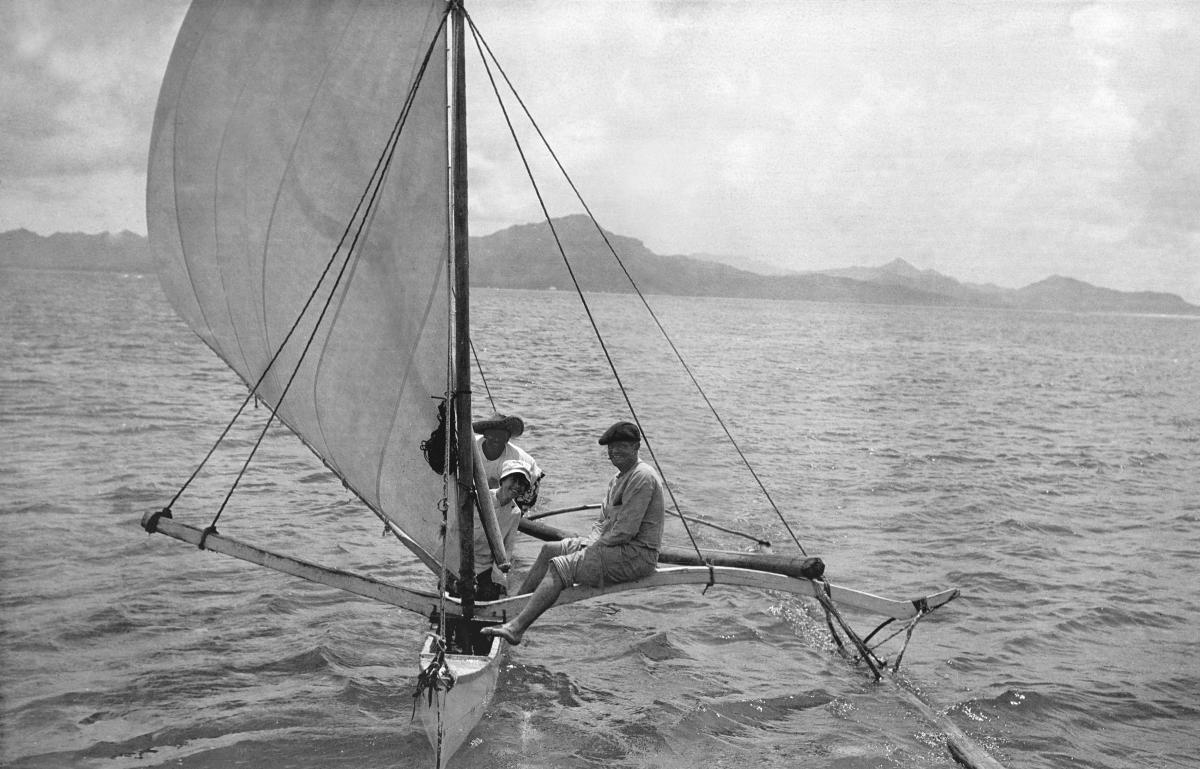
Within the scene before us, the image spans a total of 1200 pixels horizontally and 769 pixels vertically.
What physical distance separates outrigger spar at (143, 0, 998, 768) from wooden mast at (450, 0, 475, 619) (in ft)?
0.05

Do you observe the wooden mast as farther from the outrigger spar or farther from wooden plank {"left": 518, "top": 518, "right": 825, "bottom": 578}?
wooden plank {"left": 518, "top": 518, "right": 825, "bottom": 578}

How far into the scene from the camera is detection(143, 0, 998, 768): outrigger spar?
6.62 m

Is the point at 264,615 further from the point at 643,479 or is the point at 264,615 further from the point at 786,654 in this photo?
the point at 786,654

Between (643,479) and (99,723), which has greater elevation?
(643,479)

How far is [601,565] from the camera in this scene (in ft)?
23.6

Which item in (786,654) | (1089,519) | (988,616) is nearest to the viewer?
(786,654)

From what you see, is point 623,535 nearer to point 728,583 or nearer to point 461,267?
point 728,583

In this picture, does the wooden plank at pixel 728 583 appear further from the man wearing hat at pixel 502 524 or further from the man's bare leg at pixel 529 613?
the man wearing hat at pixel 502 524

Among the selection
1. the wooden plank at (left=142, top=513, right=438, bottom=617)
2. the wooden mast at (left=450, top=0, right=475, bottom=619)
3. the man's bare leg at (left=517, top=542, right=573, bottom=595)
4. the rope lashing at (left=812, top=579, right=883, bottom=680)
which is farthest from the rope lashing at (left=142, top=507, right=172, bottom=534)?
the rope lashing at (left=812, top=579, right=883, bottom=680)

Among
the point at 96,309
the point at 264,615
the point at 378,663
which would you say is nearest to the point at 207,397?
the point at 264,615

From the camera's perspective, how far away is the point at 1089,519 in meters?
15.9

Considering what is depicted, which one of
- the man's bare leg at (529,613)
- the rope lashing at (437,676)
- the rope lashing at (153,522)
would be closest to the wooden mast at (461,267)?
the man's bare leg at (529,613)

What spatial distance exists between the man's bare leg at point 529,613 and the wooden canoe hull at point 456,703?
0.24 metres

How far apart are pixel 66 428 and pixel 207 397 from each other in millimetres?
7068
